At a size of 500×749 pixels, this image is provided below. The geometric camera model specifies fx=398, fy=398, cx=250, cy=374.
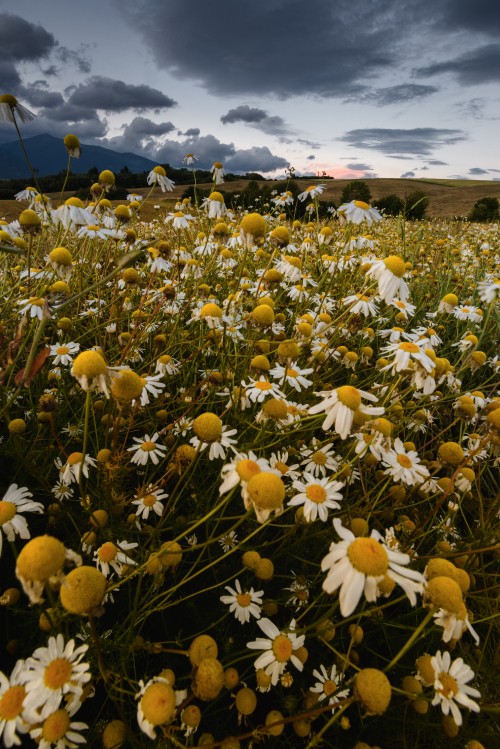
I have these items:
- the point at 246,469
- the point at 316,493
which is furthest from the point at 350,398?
the point at 246,469

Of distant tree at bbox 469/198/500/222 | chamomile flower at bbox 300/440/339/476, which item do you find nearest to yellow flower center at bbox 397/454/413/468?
chamomile flower at bbox 300/440/339/476

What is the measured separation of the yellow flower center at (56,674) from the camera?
3.59 ft

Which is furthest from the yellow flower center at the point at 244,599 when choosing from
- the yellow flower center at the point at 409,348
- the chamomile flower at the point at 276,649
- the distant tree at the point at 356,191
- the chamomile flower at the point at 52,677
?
the distant tree at the point at 356,191

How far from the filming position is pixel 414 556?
1.85m

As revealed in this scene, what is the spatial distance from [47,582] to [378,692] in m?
0.96

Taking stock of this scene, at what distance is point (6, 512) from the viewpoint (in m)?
1.32

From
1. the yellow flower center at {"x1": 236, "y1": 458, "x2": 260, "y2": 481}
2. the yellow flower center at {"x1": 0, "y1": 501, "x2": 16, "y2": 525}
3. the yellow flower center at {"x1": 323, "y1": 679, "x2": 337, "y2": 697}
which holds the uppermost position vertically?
the yellow flower center at {"x1": 236, "y1": 458, "x2": 260, "y2": 481}

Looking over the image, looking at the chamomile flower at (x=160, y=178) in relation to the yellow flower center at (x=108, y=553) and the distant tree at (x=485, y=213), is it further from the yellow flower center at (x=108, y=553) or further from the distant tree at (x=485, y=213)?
the distant tree at (x=485, y=213)

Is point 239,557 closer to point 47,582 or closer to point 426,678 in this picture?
point 426,678

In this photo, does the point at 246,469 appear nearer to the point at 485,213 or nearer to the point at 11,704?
the point at 11,704

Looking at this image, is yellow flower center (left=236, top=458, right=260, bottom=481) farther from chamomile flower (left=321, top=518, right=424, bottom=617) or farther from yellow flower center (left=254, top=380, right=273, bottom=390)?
yellow flower center (left=254, top=380, right=273, bottom=390)

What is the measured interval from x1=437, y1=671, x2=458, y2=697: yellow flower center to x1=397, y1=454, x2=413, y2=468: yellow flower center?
0.97 metres

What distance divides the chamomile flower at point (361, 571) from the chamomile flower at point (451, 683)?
0.41m

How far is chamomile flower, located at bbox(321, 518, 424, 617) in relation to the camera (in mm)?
1070
